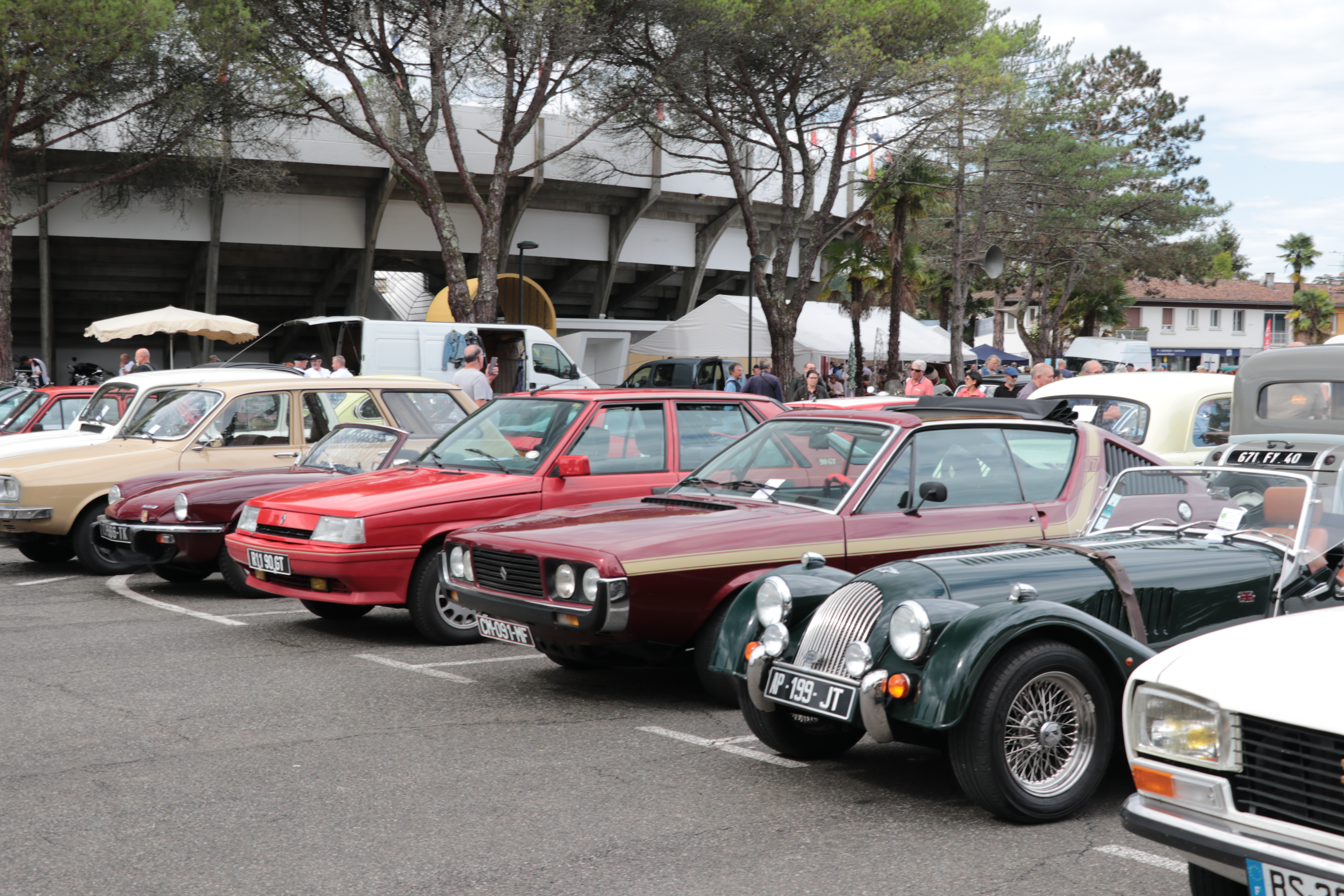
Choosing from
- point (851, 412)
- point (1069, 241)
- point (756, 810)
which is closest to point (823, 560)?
point (756, 810)

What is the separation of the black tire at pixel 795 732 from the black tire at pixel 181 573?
20.7 feet

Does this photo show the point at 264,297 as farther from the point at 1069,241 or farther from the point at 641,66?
the point at 1069,241

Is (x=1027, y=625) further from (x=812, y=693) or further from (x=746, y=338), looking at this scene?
(x=746, y=338)

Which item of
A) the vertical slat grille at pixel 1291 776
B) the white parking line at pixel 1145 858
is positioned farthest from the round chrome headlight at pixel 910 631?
the vertical slat grille at pixel 1291 776

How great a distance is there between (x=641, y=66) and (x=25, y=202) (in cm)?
1720

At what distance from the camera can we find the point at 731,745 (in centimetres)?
534

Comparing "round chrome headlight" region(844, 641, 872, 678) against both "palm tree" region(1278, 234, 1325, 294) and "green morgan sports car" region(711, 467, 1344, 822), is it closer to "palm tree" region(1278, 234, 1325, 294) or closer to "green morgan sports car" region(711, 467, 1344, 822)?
"green morgan sports car" region(711, 467, 1344, 822)

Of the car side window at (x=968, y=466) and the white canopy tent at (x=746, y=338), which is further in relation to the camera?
the white canopy tent at (x=746, y=338)

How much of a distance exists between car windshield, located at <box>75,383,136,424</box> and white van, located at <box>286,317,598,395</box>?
6918 millimetres

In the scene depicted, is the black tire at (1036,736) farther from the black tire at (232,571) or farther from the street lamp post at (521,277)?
the street lamp post at (521,277)

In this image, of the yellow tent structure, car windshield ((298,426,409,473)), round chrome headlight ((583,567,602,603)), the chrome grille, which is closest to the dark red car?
round chrome headlight ((583,567,602,603))

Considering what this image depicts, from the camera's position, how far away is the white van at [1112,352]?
4134 cm

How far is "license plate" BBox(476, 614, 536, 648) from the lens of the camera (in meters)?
5.99

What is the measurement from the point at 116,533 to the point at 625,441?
4034 millimetres
